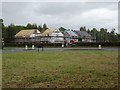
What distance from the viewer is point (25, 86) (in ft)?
23.4

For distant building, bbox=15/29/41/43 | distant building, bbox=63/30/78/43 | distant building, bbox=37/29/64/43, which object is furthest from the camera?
distant building, bbox=63/30/78/43

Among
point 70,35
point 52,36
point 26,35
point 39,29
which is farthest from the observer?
point 39,29

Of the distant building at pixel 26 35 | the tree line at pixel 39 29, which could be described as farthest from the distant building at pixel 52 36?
the tree line at pixel 39 29

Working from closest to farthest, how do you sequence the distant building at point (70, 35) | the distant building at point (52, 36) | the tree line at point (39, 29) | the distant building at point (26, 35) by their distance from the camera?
1. the tree line at point (39, 29)
2. the distant building at point (52, 36)
3. the distant building at point (26, 35)
4. the distant building at point (70, 35)

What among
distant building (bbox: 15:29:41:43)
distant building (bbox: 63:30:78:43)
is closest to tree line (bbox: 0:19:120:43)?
distant building (bbox: 15:29:41:43)

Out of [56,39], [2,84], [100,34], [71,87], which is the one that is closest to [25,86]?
[2,84]

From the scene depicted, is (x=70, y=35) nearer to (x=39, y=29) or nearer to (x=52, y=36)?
(x=52, y=36)

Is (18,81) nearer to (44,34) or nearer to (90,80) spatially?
(90,80)

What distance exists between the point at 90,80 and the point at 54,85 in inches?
52.5

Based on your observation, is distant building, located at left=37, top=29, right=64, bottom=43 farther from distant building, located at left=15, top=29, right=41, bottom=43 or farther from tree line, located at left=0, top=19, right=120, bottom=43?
tree line, located at left=0, top=19, right=120, bottom=43

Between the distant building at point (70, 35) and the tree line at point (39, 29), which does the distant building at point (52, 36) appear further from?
the tree line at point (39, 29)

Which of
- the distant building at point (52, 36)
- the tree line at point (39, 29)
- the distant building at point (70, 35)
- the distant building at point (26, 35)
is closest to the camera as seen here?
the tree line at point (39, 29)

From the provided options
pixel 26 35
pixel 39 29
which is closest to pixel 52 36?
pixel 26 35

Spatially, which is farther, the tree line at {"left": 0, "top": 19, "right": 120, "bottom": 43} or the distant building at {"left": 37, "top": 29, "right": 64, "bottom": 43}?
the distant building at {"left": 37, "top": 29, "right": 64, "bottom": 43}
